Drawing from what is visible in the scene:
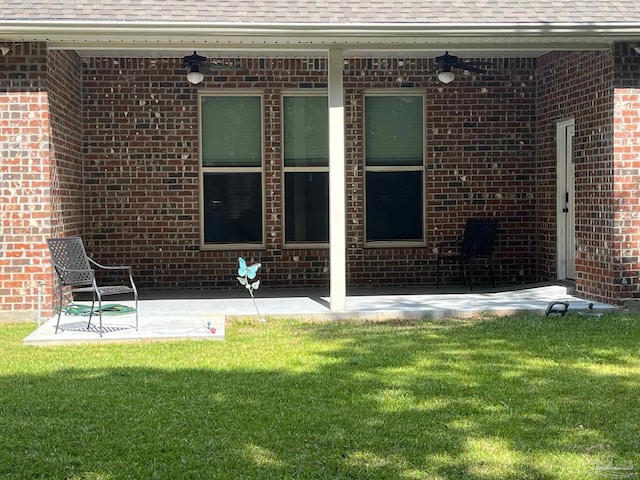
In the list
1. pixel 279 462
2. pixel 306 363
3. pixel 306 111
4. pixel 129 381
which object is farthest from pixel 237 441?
pixel 306 111

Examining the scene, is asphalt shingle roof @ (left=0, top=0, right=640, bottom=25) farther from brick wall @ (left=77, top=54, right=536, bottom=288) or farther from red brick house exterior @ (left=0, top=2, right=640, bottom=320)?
brick wall @ (left=77, top=54, right=536, bottom=288)

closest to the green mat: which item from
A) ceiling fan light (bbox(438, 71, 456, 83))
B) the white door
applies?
ceiling fan light (bbox(438, 71, 456, 83))

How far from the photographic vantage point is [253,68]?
11844 millimetres

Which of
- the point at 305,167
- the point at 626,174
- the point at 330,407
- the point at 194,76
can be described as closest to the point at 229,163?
the point at 305,167

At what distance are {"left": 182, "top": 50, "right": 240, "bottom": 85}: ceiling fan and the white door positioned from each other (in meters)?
4.28

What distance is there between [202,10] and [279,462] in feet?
18.9

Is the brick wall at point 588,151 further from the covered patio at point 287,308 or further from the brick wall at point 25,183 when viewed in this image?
the brick wall at point 25,183

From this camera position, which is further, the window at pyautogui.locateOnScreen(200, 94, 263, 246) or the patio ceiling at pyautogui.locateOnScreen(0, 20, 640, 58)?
the window at pyautogui.locateOnScreen(200, 94, 263, 246)

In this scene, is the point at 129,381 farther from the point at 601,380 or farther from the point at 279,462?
the point at 601,380

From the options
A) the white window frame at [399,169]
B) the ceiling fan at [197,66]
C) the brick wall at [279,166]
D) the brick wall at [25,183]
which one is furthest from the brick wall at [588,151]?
the brick wall at [25,183]

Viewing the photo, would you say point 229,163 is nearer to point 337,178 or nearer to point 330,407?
point 337,178

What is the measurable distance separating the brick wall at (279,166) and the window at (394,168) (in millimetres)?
150

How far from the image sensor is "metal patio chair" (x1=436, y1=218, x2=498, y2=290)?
38.3 ft

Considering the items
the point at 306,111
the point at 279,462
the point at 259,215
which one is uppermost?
the point at 306,111
